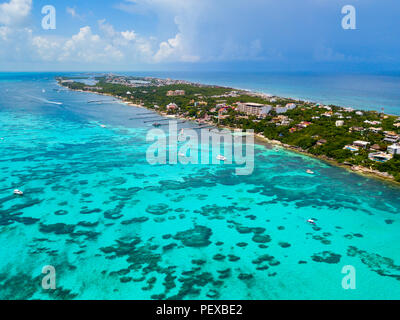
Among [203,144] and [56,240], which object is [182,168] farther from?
[56,240]

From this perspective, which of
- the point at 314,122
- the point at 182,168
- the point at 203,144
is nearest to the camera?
the point at 182,168

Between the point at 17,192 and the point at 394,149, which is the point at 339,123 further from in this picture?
the point at 17,192

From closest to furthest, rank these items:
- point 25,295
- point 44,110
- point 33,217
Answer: point 25,295 → point 33,217 → point 44,110

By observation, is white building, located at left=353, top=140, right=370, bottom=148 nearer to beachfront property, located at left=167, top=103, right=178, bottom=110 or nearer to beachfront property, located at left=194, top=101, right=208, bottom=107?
beachfront property, located at left=194, top=101, right=208, bottom=107

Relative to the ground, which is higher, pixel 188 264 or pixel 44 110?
pixel 44 110

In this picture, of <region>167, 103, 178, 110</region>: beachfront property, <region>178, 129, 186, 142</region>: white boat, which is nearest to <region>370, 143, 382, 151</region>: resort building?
<region>178, 129, 186, 142</region>: white boat

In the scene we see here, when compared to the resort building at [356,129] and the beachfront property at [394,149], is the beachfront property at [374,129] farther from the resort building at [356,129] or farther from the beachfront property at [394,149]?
the beachfront property at [394,149]

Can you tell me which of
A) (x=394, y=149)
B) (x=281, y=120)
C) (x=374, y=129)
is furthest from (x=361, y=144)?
(x=281, y=120)
